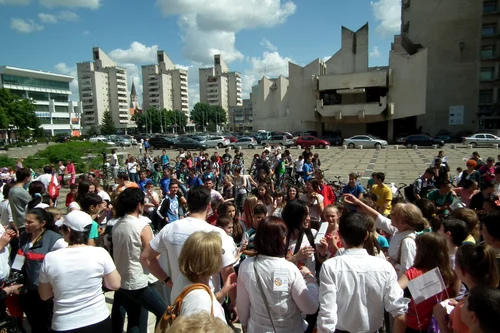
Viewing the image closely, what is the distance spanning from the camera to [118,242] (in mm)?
3137

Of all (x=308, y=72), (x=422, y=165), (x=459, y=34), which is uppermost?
(x=459, y=34)

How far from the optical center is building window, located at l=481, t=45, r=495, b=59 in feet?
142

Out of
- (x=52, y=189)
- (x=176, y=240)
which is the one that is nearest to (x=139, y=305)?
(x=176, y=240)

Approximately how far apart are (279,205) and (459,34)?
5209cm

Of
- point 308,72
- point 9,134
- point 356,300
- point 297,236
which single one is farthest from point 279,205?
point 9,134

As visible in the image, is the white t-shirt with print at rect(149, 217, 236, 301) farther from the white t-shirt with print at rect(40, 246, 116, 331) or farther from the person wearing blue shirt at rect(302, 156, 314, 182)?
the person wearing blue shirt at rect(302, 156, 314, 182)

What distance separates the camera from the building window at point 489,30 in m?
43.5

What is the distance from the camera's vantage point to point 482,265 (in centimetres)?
207

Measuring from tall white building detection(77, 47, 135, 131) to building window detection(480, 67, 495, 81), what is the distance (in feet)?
350

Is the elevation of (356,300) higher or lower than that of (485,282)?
lower

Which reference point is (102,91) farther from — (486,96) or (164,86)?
(486,96)

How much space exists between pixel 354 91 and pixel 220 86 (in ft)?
324

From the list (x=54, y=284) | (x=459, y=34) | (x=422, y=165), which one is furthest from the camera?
(x=459, y=34)

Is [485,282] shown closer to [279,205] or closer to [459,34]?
[279,205]
